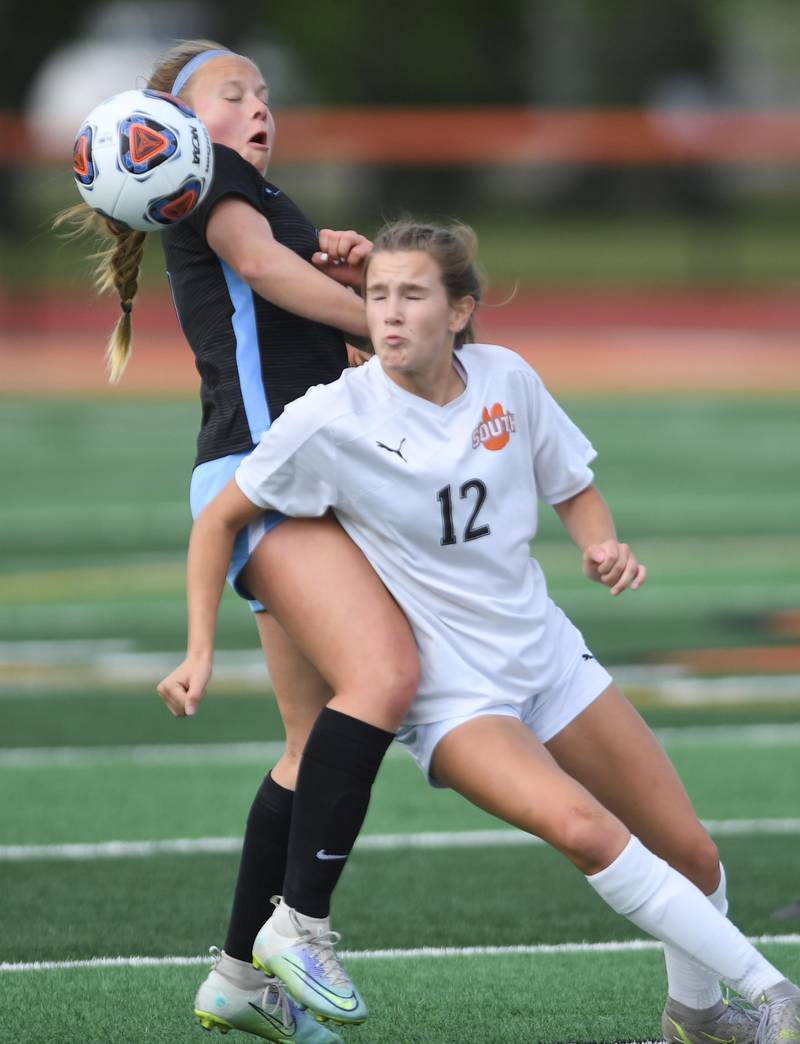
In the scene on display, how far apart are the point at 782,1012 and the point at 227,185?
2.01 m

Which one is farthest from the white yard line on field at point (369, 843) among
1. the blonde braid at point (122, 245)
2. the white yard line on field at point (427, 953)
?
the blonde braid at point (122, 245)

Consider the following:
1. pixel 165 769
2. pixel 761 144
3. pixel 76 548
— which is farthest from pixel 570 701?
pixel 761 144

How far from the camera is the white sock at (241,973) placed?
428 cm

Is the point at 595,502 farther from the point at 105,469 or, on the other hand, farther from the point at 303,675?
the point at 105,469

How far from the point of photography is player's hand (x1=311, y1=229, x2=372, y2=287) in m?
4.23

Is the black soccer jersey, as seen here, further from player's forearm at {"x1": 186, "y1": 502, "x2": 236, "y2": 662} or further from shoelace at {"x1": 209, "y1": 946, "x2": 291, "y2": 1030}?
shoelace at {"x1": 209, "y1": 946, "x2": 291, "y2": 1030}

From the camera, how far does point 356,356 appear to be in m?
4.47

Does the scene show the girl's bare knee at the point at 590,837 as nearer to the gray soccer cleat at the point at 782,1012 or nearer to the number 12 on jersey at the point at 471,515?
the gray soccer cleat at the point at 782,1012

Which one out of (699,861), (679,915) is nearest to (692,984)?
(699,861)

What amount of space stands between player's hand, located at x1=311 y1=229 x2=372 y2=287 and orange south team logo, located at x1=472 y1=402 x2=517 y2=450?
45cm

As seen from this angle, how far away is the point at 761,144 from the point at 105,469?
12.8 m

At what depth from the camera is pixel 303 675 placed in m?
4.35

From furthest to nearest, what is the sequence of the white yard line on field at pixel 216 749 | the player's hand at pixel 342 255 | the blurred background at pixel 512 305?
1. the blurred background at pixel 512 305
2. the white yard line on field at pixel 216 749
3. the player's hand at pixel 342 255

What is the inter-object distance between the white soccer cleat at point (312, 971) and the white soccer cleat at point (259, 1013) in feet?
0.84
